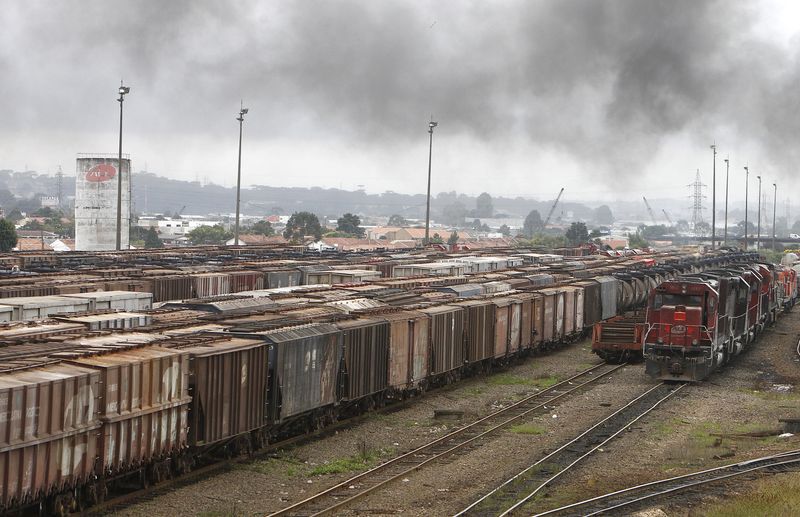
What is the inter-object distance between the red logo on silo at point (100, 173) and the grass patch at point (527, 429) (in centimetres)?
9305

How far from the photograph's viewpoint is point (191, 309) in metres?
31.0

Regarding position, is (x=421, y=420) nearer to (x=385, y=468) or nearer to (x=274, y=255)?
(x=385, y=468)

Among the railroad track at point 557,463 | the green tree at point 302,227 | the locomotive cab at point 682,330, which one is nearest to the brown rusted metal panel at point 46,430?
the railroad track at point 557,463

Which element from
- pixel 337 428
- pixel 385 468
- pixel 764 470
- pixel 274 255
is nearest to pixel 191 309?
pixel 337 428

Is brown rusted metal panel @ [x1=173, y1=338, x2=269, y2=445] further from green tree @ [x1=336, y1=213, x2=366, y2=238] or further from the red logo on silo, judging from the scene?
green tree @ [x1=336, y1=213, x2=366, y2=238]

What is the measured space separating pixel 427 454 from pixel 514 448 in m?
2.37

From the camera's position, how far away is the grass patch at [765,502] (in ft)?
54.1

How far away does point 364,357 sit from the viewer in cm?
2570

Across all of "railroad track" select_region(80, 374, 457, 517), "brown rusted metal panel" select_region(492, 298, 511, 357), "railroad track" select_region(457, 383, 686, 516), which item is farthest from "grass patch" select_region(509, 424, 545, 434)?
"brown rusted metal panel" select_region(492, 298, 511, 357)

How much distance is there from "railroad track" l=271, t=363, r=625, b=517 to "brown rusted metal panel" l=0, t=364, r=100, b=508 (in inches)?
140

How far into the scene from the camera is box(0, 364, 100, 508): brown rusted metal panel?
14.0 m

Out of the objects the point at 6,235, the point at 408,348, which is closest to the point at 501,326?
the point at 408,348

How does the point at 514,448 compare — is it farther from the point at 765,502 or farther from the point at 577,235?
the point at 577,235

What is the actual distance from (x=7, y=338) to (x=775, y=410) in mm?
22206
